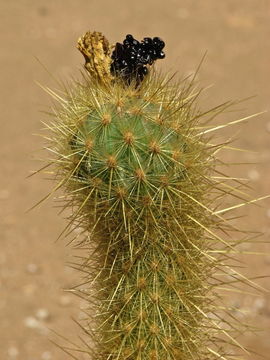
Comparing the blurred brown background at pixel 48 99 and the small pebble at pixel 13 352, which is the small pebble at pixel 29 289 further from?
the small pebble at pixel 13 352

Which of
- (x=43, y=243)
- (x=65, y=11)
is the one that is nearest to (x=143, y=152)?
(x=43, y=243)

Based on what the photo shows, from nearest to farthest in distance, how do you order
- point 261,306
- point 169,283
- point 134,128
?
point 134,128 → point 169,283 → point 261,306

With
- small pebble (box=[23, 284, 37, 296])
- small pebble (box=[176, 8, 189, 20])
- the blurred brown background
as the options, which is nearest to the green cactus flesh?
the blurred brown background

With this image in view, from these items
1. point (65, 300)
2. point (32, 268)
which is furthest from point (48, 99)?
point (65, 300)

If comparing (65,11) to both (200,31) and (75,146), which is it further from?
(75,146)

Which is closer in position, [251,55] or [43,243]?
[43,243]

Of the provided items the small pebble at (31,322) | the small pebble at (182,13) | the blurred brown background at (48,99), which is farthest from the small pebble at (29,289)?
the small pebble at (182,13)
